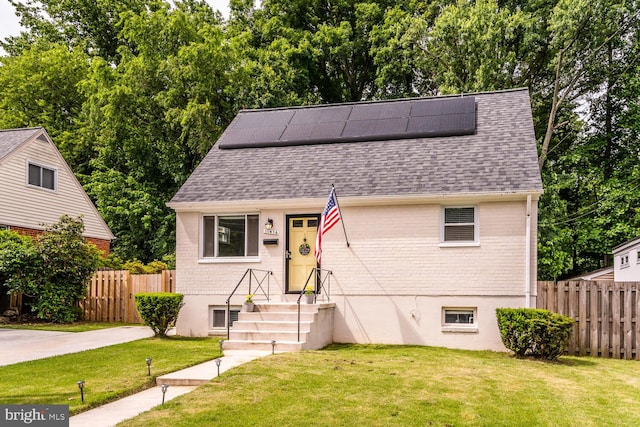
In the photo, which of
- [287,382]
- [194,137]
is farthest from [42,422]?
[194,137]

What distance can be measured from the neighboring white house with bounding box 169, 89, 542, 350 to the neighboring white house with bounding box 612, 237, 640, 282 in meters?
10.1

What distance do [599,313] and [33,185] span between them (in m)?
19.5

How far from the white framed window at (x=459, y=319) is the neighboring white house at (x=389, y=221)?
32mm

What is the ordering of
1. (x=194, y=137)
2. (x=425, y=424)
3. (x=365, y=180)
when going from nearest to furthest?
(x=425, y=424) → (x=365, y=180) → (x=194, y=137)

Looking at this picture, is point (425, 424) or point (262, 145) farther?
point (262, 145)

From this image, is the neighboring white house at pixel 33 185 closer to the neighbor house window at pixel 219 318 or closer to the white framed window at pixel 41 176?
the white framed window at pixel 41 176

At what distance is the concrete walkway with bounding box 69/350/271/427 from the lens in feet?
21.3

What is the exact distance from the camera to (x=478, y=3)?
986 inches

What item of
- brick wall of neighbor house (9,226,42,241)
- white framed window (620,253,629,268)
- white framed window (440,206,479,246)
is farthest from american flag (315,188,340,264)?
white framed window (620,253,629,268)

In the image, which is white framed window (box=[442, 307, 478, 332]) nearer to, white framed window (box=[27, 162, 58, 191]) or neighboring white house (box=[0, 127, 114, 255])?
neighboring white house (box=[0, 127, 114, 255])

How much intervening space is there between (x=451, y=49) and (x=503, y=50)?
7.36 feet

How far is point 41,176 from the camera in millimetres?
22375

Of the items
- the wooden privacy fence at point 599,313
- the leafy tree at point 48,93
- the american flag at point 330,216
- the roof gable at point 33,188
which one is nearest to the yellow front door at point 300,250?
the american flag at point 330,216

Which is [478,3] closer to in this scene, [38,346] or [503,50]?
[503,50]
